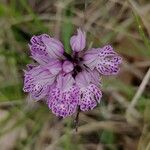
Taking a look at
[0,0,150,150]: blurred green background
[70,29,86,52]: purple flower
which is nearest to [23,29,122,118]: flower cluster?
[70,29,86,52]: purple flower

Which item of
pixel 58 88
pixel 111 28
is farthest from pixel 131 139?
pixel 58 88

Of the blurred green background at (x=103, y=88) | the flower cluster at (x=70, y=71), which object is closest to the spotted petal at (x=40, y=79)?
the flower cluster at (x=70, y=71)

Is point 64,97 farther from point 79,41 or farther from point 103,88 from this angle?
point 103,88

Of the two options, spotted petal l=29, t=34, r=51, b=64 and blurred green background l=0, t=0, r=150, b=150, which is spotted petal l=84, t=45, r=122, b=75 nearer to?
spotted petal l=29, t=34, r=51, b=64

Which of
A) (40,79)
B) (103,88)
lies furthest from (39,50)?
(103,88)

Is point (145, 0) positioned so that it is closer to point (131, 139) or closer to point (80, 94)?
point (131, 139)

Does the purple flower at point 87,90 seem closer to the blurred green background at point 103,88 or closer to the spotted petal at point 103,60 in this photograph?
the spotted petal at point 103,60
